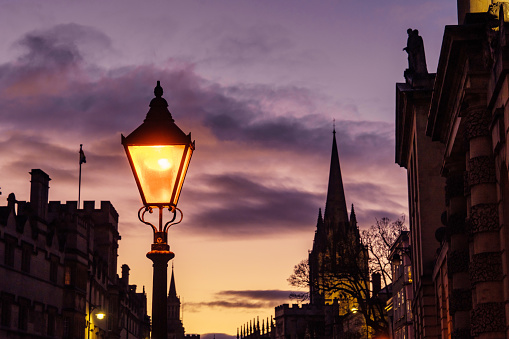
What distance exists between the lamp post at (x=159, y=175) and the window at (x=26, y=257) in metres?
53.7

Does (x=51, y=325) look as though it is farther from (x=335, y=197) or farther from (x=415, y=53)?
(x=335, y=197)

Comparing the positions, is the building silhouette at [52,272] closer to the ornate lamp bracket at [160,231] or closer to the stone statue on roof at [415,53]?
the stone statue on roof at [415,53]

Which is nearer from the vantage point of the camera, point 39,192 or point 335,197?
point 39,192

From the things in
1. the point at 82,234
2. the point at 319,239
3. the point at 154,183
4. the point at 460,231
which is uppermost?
the point at 319,239

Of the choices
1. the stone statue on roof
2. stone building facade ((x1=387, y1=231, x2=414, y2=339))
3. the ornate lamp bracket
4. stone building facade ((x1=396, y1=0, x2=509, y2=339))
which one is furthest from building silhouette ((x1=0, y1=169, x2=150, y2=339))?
the ornate lamp bracket

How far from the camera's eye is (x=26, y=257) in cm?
6300

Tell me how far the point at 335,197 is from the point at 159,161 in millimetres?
179316

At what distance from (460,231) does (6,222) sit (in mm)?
33980

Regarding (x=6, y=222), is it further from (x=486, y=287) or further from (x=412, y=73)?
(x=486, y=287)

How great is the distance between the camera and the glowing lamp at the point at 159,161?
1053 cm

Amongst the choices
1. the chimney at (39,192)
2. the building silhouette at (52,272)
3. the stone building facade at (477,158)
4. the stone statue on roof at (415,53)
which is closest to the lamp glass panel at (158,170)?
the stone building facade at (477,158)

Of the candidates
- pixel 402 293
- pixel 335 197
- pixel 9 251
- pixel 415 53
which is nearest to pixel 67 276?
pixel 9 251

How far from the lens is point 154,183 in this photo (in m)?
10.6

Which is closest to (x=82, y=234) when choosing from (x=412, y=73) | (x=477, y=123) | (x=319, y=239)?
(x=412, y=73)
